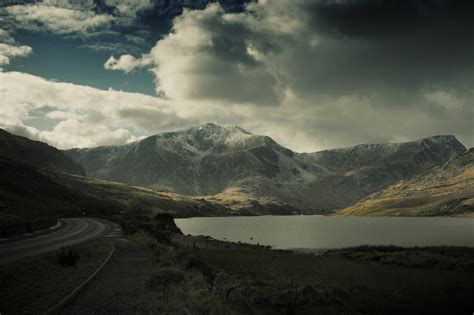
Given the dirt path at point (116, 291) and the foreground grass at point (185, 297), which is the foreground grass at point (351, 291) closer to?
the foreground grass at point (185, 297)

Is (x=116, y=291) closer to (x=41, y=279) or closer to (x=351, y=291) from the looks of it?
(x=41, y=279)

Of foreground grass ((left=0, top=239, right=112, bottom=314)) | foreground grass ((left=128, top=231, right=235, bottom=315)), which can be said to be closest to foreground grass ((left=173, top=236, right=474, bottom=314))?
foreground grass ((left=128, top=231, right=235, bottom=315))

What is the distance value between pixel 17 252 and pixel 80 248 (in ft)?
17.1

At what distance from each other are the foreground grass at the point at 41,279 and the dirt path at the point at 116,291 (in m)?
0.89

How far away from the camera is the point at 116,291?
19156 mm

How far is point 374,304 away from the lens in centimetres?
1966

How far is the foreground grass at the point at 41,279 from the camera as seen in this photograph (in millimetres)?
16016

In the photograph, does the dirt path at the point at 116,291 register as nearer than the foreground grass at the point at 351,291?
Yes

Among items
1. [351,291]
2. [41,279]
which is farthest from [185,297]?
[351,291]

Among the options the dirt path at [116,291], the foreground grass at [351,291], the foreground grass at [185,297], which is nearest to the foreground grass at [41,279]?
the dirt path at [116,291]

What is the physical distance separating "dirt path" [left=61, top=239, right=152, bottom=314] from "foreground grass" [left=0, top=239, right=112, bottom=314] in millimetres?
887

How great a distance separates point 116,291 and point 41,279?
17.9 ft

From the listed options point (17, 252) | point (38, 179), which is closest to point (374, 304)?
point (17, 252)

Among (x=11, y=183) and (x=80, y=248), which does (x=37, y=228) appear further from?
(x=11, y=183)
